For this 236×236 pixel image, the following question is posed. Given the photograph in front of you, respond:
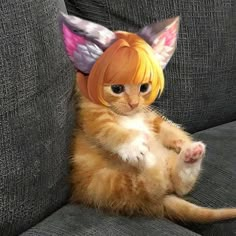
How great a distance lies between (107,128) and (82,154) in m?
0.09

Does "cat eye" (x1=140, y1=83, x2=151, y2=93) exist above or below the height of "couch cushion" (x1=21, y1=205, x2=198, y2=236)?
above

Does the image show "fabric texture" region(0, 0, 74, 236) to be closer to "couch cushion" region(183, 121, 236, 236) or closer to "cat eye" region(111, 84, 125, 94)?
"cat eye" region(111, 84, 125, 94)

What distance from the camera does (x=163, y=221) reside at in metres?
1.04

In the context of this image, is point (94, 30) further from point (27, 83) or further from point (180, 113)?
point (180, 113)

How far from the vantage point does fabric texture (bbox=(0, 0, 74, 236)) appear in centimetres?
94

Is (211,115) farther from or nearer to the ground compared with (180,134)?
nearer to the ground

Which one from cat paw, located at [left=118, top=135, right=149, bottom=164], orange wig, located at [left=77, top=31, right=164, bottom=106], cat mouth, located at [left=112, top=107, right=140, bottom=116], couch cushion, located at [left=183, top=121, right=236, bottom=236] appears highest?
orange wig, located at [left=77, top=31, right=164, bottom=106]

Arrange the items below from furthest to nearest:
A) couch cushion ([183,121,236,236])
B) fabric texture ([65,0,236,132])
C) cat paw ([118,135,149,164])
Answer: fabric texture ([65,0,236,132]) → couch cushion ([183,121,236,236]) → cat paw ([118,135,149,164])

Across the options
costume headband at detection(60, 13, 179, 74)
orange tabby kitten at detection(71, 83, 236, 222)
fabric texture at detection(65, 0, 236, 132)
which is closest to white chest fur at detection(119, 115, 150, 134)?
orange tabby kitten at detection(71, 83, 236, 222)

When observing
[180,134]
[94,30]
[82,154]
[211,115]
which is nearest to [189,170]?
[180,134]

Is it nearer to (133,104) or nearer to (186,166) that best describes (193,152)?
(186,166)

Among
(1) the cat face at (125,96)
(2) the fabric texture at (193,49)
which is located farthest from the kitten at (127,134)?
(2) the fabric texture at (193,49)

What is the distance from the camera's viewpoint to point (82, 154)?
1.04 metres

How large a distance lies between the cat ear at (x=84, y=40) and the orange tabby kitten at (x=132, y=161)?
0.06 metres
